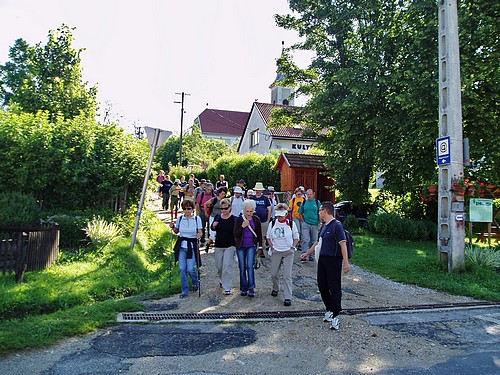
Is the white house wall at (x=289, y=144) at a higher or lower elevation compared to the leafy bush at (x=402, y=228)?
higher

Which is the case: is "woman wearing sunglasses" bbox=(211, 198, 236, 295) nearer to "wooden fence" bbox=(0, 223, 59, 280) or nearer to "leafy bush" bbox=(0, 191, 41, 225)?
"wooden fence" bbox=(0, 223, 59, 280)

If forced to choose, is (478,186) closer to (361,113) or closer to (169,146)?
(361,113)

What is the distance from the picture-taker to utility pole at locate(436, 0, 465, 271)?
9.74m

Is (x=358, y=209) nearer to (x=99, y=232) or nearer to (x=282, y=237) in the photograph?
(x=99, y=232)

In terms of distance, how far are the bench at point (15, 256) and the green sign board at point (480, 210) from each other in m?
9.89

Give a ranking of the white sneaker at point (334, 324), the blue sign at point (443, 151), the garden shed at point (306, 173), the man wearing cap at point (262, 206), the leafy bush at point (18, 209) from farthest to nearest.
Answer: the garden shed at point (306, 173) → the man wearing cap at point (262, 206) → the blue sign at point (443, 151) → the leafy bush at point (18, 209) → the white sneaker at point (334, 324)

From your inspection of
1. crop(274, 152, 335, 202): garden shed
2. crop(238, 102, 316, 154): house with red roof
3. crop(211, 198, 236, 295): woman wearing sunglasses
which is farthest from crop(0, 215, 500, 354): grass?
crop(238, 102, 316, 154): house with red roof

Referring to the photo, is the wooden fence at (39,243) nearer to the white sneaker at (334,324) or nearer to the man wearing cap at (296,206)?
the white sneaker at (334,324)

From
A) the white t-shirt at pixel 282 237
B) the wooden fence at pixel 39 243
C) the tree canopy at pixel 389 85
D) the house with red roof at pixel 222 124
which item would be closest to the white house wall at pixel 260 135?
the tree canopy at pixel 389 85

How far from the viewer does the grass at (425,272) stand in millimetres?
8906

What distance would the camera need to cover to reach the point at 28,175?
10.3 meters

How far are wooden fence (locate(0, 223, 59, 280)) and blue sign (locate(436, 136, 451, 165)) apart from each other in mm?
8646

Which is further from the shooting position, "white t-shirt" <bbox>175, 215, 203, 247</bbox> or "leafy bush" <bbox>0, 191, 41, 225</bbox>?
"leafy bush" <bbox>0, 191, 41, 225</bbox>

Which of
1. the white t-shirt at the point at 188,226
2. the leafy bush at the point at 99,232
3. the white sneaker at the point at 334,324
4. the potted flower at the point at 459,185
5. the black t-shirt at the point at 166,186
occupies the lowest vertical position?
the white sneaker at the point at 334,324
